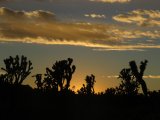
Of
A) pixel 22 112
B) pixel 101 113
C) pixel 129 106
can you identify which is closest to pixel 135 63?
pixel 129 106

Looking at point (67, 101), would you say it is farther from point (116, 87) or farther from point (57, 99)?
point (116, 87)

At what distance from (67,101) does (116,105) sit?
421cm

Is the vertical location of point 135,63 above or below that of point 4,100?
above

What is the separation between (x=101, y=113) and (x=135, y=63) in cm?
600

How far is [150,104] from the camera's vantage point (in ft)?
97.5

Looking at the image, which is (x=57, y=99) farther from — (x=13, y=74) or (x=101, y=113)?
(x=13, y=74)

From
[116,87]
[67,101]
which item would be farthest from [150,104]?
[116,87]

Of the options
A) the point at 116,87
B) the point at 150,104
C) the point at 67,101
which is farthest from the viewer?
the point at 116,87

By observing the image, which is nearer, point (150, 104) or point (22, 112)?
point (22, 112)

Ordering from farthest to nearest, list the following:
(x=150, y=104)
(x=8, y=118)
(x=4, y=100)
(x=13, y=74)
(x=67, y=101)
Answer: (x=13, y=74), (x=67, y=101), (x=150, y=104), (x=4, y=100), (x=8, y=118)

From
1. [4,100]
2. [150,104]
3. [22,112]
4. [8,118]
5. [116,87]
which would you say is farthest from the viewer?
[116,87]

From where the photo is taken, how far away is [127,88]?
5191 cm

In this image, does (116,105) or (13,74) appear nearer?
(116,105)

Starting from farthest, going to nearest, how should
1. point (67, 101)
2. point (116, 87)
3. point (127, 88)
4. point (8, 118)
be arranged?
point (116, 87) < point (127, 88) < point (67, 101) < point (8, 118)
